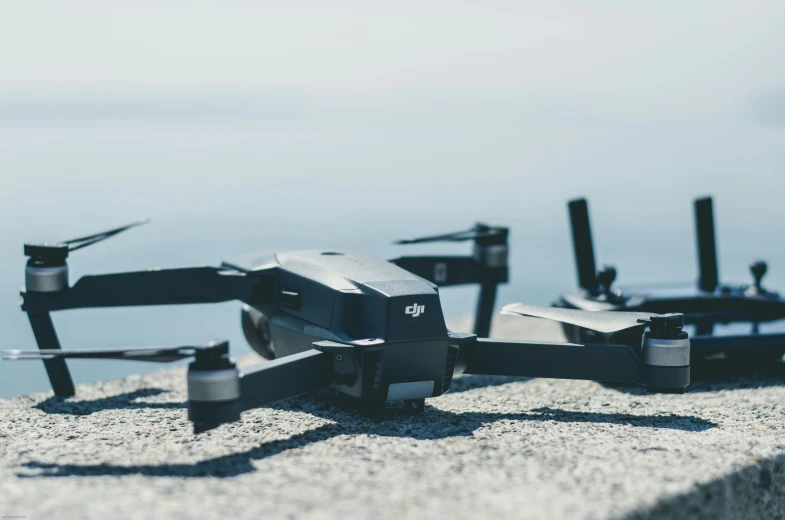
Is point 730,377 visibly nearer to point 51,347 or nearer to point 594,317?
point 594,317

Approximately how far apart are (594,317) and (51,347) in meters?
3.17

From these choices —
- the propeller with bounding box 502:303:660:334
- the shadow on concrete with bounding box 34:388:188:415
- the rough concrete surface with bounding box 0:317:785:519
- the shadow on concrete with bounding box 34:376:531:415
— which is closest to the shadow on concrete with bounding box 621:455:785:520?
the rough concrete surface with bounding box 0:317:785:519

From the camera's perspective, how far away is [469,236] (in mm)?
6594

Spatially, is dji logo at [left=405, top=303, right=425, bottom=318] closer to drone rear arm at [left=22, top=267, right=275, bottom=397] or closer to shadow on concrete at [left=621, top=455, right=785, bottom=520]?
drone rear arm at [left=22, top=267, right=275, bottom=397]

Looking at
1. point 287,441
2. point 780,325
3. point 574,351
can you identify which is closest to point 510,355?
point 574,351

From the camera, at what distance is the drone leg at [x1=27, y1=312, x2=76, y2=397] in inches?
215

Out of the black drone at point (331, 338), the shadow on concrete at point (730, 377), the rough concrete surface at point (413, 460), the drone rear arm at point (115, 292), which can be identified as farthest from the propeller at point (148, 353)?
the shadow on concrete at point (730, 377)

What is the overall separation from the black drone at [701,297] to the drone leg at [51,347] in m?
3.25

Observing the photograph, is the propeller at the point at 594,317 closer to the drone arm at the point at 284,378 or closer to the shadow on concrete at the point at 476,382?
the shadow on concrete at the point at 476,382

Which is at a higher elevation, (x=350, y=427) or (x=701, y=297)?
(x=701, y=297)

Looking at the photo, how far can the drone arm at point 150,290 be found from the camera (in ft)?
17.8

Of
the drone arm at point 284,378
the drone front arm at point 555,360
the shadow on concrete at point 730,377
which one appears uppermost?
the drone arm at point 284,378

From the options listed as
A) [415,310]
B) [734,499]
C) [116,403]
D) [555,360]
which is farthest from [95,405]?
[734,499]

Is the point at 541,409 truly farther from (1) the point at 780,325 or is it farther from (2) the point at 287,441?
(1) the point at 780,325
